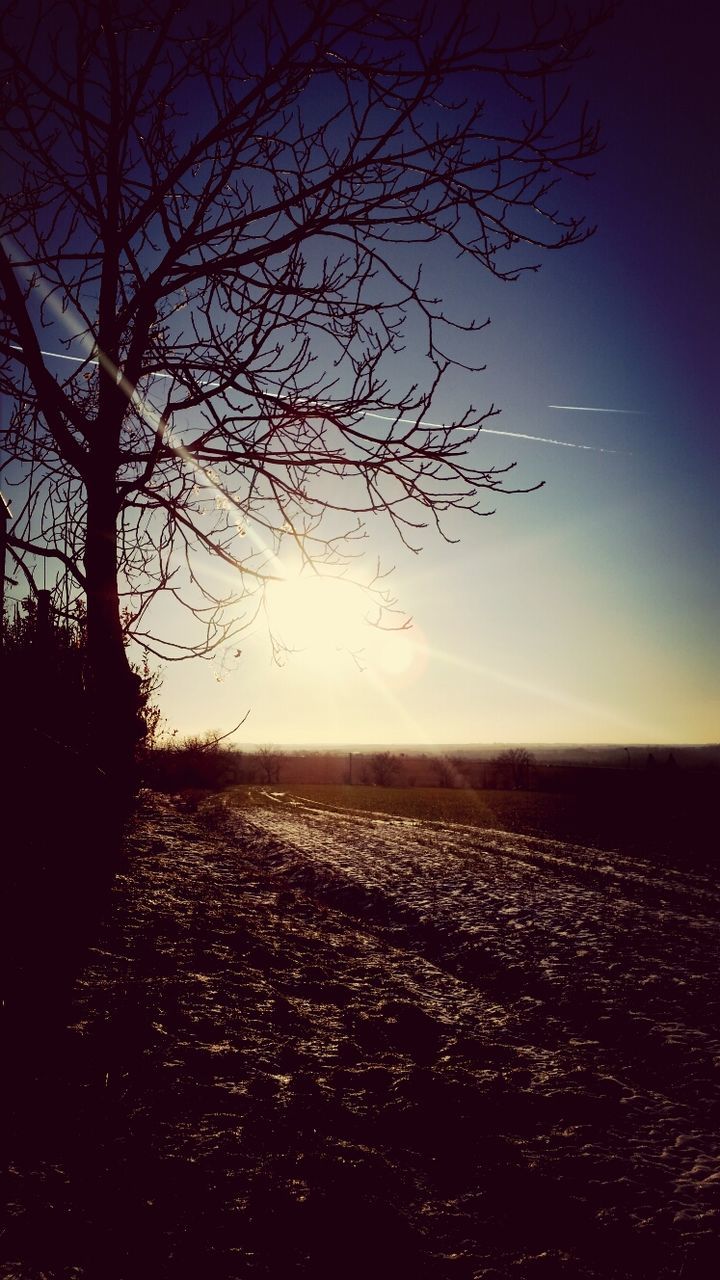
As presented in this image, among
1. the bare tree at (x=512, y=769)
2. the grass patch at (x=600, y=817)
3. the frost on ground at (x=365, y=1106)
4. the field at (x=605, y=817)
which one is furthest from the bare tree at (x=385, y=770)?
the frost on ground at (x=365, y=1106)

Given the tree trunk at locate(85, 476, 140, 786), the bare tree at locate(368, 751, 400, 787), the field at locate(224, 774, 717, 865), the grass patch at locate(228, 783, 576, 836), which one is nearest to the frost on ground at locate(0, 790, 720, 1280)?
the tree trunk at locate(85, 476, 140, 786)

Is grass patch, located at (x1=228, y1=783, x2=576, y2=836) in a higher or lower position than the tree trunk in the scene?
lower

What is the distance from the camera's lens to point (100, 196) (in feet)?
13.6

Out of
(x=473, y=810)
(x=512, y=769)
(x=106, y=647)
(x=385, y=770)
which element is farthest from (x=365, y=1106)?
(x=385, y=770)

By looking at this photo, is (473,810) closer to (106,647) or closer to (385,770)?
(106,647)

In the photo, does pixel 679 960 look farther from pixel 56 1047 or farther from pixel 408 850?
pixel 408 850

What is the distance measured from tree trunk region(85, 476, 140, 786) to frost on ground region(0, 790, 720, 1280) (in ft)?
3.63

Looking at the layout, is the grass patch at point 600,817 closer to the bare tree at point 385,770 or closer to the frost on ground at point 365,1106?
the frost on ground at point 365,1106

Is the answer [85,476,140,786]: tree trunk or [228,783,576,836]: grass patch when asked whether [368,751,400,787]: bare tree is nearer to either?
[228,783,576,836]: grass patch

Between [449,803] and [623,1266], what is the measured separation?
53.4 feet

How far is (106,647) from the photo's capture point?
4832 millimetres

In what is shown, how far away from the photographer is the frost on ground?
165 cm

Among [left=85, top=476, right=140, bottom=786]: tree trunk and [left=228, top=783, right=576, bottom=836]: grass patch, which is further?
[left=228, top=783, right=576, bottom=836]: grass patch

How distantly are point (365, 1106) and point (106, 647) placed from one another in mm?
3386
